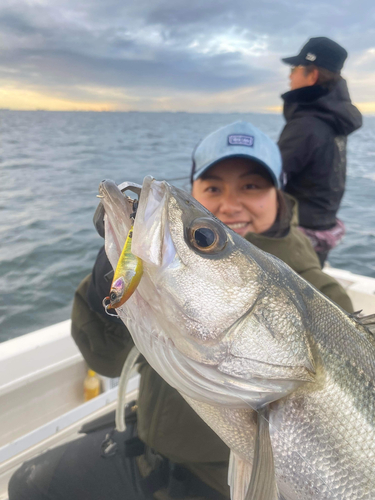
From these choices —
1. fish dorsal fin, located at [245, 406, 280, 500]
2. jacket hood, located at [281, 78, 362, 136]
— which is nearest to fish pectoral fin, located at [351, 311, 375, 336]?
fish dorsal fin, located at [245, 406, 280, 500]

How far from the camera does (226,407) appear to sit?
1036mm

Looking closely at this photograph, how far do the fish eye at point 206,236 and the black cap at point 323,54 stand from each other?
3442mm

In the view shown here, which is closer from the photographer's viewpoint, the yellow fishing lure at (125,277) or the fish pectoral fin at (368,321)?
the yellow fishing lure at (125,277)

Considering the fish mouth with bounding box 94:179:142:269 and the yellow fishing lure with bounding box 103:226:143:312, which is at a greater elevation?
the fish mouth with bounding box 94:179:142:269

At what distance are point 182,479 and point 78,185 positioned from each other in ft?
31.4

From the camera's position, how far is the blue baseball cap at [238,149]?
6.58 feet

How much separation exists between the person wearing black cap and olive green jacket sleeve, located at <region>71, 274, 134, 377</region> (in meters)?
2.64

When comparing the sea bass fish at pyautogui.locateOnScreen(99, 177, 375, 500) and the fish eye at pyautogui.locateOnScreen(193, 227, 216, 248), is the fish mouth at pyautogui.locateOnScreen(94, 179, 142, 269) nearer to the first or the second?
the sea bass fish at pyautogui.locateOnScreen(99, 177, 375, 500)

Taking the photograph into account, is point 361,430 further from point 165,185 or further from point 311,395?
point 165,185

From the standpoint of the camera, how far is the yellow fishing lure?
2.80 ft

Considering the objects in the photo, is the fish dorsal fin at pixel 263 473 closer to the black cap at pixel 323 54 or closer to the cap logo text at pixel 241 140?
the cap logo text at pixel 241 140

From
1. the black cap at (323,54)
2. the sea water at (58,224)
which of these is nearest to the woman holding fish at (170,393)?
the sea water at (58,224)

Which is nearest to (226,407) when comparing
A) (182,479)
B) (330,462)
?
(330,462)

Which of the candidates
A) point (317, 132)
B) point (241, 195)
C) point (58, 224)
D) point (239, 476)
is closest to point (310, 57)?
point (317, 132)
